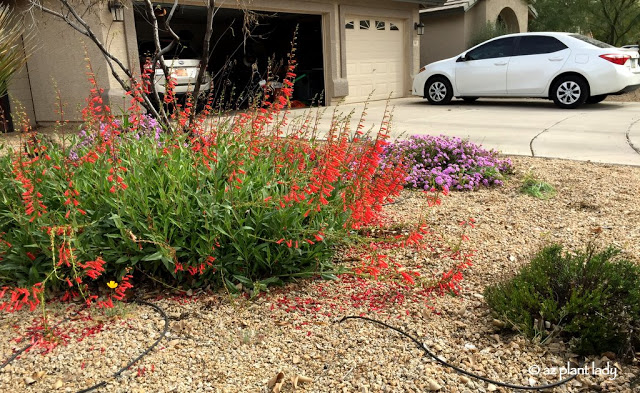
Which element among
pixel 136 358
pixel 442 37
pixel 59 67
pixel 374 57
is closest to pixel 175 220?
pixel 136 358

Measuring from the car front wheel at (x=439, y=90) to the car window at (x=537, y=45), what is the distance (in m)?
1.88

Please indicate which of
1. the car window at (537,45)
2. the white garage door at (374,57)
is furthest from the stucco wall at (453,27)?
the car window at (537,45)

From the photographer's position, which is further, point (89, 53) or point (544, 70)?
point (544, 70)

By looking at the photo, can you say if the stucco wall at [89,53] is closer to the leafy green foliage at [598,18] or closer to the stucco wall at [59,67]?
the stucco wall at [59,67]

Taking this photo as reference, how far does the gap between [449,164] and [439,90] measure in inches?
331

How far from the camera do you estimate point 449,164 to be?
5.50 meters

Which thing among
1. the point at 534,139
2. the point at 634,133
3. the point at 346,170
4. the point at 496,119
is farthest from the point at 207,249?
the point at 496,119

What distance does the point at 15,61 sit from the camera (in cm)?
496

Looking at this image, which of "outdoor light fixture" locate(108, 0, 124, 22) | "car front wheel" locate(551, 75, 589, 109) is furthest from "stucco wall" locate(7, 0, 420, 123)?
"car front wheel" locate(551, 75, 589, 109)

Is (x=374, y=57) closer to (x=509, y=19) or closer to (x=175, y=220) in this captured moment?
(x=509, y=19)

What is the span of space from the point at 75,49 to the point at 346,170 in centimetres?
869

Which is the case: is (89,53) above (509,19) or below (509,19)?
below

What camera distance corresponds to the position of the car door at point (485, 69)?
1207 centimetres

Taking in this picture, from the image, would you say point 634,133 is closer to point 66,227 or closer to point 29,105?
point 66,227
